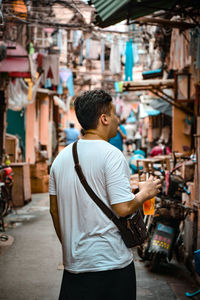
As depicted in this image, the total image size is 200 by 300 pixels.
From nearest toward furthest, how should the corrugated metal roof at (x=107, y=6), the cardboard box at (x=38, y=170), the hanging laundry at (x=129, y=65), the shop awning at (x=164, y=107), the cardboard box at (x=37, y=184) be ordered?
the corrugated metal roof at (x=107, y=6)
the hanging laundry at (x=129, y=65)
the shop awning at (x=164, y=107)
the cardboard box at (x=38, y=170)
the cardboard box at (x=37, y=184)

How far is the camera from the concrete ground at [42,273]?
5.15 meters

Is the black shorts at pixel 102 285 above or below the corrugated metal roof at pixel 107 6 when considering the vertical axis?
below

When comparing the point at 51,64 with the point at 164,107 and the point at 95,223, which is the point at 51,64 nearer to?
the point at 164,107

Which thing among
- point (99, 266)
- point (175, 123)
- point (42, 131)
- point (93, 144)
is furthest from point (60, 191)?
point (42, 131)

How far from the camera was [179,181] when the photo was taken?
614 centimetres

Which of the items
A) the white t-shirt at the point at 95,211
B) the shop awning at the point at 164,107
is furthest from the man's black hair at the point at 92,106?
the shop awning at the point at 164,107

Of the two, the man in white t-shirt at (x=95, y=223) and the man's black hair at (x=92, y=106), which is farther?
the man's black hair at (x=92, y=106)

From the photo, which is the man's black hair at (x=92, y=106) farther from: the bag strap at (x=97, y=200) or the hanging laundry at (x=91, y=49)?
the hanging laundry at (x=91, y=49)

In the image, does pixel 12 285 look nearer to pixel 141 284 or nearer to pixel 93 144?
pixel 141 284

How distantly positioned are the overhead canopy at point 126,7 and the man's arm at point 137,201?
2.93m

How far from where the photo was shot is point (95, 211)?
7.69 ft

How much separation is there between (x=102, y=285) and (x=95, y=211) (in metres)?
0.44

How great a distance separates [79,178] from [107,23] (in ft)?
15.0

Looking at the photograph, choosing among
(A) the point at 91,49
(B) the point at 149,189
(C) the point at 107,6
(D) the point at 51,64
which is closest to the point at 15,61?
(D) the point at 51,64
